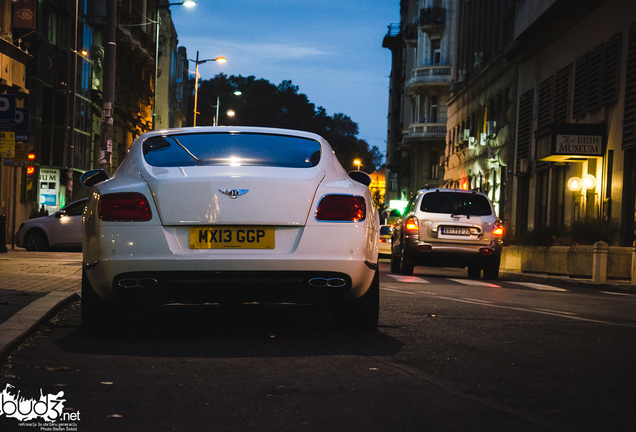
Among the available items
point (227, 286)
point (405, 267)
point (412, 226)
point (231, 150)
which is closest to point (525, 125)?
point (405, 267)

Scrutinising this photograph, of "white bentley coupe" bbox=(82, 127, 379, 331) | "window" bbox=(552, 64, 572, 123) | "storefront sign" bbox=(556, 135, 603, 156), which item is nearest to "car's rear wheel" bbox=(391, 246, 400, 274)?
"storefront sign" bbox=(556, 135, 603, 156)

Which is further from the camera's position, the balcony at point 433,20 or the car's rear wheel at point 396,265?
the balcony at point 433,20

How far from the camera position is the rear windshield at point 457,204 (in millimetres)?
17859

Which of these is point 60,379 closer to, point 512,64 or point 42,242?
point 42,242

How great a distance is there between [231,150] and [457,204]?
11318 mm

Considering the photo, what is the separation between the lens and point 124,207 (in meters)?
6.53

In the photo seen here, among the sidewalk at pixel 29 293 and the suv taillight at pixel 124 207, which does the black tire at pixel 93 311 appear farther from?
the suv taillight at pixel 124 207

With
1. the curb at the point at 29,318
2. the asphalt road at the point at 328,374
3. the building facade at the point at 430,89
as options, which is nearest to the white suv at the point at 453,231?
the asphalt road at the point at 328,374

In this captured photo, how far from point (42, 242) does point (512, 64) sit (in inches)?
863

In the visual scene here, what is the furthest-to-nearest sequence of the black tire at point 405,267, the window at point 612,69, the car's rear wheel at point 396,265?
the window at point 612,69 < the car's rear wheel at point 396,265 < the black tire at point 405,267

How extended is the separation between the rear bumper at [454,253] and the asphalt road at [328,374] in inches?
351

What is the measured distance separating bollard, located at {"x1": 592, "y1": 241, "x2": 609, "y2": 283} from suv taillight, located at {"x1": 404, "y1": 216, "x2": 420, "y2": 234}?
3498 millimetres

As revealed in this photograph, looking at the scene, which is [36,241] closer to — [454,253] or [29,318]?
[454,253]

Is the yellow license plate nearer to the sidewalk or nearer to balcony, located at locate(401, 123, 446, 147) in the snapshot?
the sidewalk
